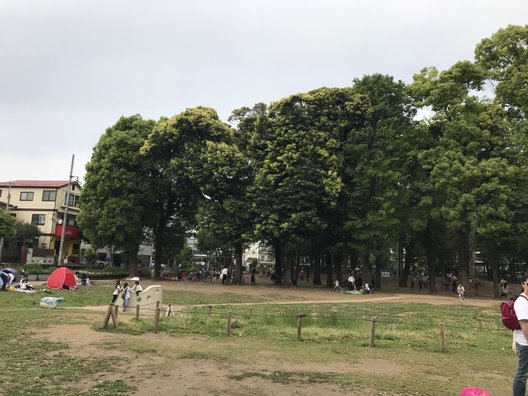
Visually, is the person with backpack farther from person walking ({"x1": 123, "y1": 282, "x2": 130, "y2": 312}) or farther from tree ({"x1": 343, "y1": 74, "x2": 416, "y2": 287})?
tree ({"x1": 343, "y1": 74, "x2": 416, "y2": 287})

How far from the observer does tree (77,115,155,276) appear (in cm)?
3862

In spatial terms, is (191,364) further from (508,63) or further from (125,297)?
(508,63)

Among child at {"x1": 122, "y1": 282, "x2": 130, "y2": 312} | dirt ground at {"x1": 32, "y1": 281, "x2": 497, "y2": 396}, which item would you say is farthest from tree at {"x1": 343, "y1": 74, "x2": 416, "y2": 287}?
dirt ground at {"x1": 32, "y1": 281, "x2": 497, "y2": 396}

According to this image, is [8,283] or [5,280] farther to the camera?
[8,283]

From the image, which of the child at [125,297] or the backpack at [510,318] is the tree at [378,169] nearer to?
the child at [125,297]

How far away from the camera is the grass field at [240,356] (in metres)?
8.77

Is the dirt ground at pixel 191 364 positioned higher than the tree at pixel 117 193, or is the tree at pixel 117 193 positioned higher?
the tree at pixel 117 193

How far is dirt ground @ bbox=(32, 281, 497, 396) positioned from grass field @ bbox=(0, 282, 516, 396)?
1.0 inches

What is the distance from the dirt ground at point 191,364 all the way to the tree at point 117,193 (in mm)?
24257

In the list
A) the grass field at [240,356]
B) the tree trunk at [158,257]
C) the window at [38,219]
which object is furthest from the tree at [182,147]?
the window at [38,219]

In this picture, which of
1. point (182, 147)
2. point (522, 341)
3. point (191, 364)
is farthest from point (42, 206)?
point (522, 341)

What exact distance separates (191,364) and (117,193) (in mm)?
32096

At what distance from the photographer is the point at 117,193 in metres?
39.9

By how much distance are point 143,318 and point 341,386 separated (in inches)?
461
